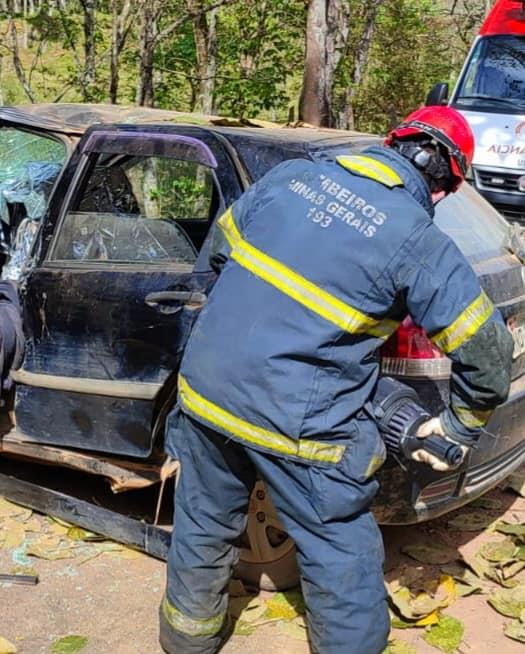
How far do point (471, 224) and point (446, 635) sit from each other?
165 cm

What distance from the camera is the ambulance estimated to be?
30.4 ft

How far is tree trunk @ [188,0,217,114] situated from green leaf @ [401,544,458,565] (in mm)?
6860

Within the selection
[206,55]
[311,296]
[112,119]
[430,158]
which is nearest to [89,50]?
[206,55]

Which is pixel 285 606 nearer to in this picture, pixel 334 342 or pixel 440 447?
pixel 440 447

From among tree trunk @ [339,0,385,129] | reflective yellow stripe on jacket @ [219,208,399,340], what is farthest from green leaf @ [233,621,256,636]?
tree trunk @ [339,0,385,129]

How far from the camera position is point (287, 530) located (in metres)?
2.63

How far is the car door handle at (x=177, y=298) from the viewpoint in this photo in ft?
10.5

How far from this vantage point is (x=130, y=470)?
3.48 m

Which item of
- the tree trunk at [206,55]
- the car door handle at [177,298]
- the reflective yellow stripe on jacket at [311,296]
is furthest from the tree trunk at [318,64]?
the reflective yellow stripe on jacket at [311,296]

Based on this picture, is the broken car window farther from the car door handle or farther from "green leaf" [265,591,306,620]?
"green leaf" [265,591,306,620]

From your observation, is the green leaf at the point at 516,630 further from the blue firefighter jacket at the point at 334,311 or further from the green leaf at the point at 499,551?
the blue firefighter jacket at the point at 334,311

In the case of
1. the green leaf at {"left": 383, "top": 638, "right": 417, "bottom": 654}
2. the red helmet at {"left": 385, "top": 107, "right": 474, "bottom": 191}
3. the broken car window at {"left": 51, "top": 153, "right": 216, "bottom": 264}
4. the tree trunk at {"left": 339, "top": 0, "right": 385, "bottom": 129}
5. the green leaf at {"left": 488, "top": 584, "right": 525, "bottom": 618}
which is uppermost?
the red helmet at {"left": 385, "top": 107, "right": 474, "bottom": 191}

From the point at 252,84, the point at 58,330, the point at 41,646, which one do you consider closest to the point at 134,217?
the point at 58,330

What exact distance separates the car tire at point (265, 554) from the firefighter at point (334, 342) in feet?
1.93
